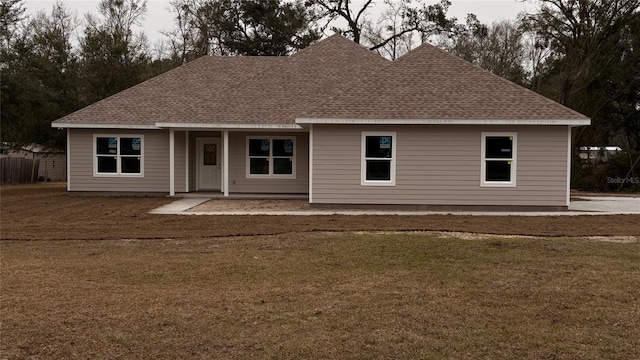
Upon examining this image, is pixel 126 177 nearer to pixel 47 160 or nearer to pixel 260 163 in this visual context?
pixel 260 163

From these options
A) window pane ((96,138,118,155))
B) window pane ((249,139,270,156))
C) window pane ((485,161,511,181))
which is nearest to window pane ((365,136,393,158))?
window pane ((485,161,511,181))

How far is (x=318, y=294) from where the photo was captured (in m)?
6.16

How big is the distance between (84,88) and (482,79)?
24025mm

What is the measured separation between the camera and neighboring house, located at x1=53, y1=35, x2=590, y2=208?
15.4 metres

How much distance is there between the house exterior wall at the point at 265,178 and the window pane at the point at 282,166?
24 cm

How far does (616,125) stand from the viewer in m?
32.6

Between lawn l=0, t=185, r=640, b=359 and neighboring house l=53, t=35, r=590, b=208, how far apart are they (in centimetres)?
438

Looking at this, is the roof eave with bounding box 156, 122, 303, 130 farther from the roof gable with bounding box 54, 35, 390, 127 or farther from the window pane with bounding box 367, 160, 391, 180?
the window pane with bounding box 367, 160, 391, 180

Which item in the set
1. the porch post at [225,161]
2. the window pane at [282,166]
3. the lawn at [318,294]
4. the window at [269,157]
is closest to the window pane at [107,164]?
the porch post at [225,161]

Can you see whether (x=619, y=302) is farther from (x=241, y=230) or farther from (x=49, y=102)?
(x=49, y=102)

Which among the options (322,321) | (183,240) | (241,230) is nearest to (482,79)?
(241,230)

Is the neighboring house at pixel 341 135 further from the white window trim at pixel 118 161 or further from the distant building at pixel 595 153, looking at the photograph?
the distant building at pixel 595 153

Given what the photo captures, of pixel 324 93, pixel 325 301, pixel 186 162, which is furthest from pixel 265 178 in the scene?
pixel 325 301

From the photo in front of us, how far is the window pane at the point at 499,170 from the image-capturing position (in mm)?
15492
